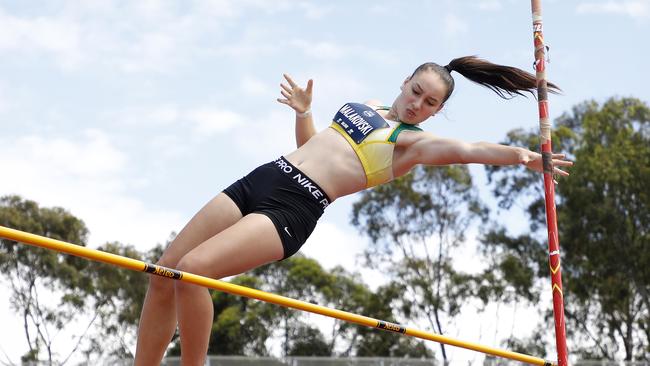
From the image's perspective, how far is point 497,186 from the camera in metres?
31.3

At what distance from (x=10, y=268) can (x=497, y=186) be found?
15862 millimetres

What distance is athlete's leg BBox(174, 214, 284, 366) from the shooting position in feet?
13.9

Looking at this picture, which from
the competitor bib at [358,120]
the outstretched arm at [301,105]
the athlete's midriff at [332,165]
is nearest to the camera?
the athlete's midriff at [332,165]

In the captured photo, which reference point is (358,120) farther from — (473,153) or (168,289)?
(168,289)

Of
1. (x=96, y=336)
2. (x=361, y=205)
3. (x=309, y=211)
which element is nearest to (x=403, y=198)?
(x=361, y=205)

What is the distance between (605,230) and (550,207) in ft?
83.0

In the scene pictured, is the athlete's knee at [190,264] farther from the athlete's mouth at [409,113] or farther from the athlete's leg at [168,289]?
the athlete's mouth at [409,113]

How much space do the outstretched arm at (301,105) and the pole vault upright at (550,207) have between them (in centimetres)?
123

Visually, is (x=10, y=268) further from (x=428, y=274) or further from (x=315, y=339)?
(x=428, y=274)

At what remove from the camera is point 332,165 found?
188 inches

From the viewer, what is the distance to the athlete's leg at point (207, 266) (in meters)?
4.24

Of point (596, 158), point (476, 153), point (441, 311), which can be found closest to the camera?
point (476, 153)

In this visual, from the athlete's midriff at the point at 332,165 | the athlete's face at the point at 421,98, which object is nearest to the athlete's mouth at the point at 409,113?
the athlete's face at the point at 421,98

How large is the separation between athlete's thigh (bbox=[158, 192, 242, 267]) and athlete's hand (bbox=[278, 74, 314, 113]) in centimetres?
90
